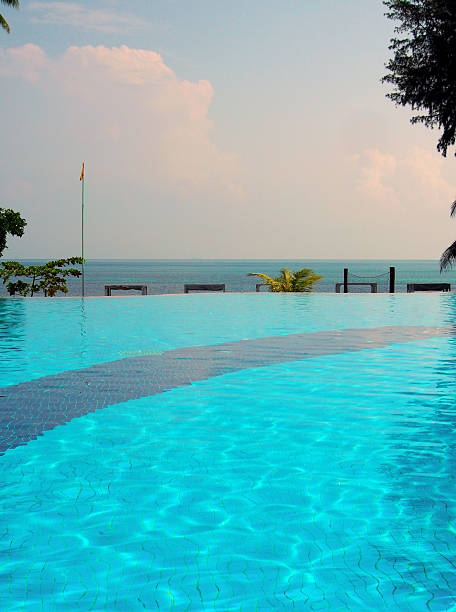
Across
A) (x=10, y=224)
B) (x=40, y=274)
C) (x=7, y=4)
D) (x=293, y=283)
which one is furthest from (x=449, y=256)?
(x=7, y=4)

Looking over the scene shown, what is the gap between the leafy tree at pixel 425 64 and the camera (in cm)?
1852

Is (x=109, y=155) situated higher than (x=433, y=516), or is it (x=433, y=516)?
(x=109, y=155)

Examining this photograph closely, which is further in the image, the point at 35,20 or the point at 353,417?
the point at 35,20

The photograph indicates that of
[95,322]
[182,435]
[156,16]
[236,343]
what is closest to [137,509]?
[182,435]

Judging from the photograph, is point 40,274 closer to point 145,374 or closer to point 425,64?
point 425,64

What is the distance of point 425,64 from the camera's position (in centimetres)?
1956

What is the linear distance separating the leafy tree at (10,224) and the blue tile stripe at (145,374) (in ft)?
59.1

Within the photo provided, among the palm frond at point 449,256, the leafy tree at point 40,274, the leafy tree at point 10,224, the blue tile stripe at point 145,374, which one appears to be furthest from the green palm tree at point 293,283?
the blue tile stripe at point 145,374

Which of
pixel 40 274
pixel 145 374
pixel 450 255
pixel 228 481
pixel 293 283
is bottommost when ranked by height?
pixel 228 481

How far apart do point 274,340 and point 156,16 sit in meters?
25.1

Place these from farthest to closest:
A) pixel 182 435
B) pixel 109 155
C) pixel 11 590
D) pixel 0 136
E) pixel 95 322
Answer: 1. pixel 109 155
2. pixel 0 136
3. pixel 95 322
4. pixel 182 435
5. pixel 11 590

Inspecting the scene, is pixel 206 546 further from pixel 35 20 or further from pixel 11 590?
pixel 35 20

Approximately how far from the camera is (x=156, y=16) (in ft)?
107

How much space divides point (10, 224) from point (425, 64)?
1754 centimetres
